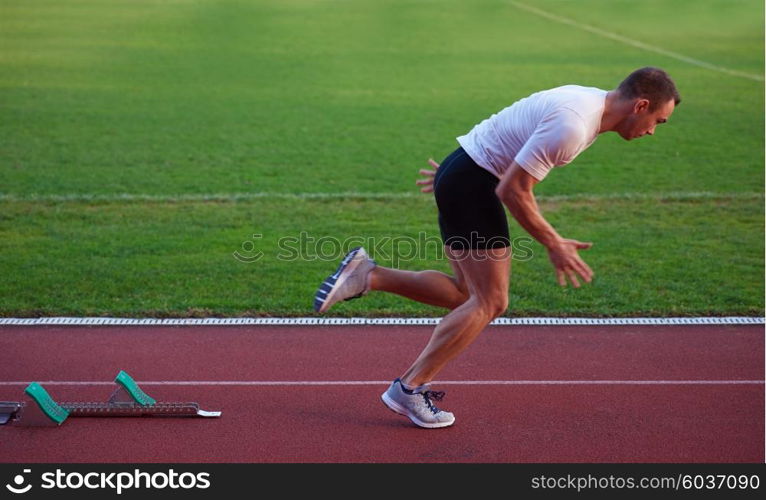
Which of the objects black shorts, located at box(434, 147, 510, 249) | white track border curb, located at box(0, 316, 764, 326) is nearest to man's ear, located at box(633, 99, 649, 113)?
black shorts, located at box(434, 147, 510, 249)

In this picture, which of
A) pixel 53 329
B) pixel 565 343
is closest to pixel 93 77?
pixel 53 329

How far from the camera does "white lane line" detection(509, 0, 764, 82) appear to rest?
2455 cm

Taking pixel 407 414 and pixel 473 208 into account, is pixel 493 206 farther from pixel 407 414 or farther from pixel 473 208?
pixel 407 414

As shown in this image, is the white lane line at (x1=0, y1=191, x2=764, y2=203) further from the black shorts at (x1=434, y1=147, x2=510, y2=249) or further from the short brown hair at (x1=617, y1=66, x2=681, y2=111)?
the short brown hair at (x1=617, y1=66, x2=681, y2=111)

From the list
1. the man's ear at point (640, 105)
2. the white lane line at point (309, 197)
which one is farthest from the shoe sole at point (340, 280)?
the white lane line at point (309, 197)

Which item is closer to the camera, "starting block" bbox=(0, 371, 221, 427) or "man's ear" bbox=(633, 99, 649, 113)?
"man's ear" bbox=(633, 99, 649, 113)

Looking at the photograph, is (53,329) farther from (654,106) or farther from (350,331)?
(654,106)

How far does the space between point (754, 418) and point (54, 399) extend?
13.2 feet

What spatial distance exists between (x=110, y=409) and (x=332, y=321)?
243 cm

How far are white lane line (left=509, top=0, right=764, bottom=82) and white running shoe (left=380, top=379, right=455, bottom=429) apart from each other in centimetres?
1998

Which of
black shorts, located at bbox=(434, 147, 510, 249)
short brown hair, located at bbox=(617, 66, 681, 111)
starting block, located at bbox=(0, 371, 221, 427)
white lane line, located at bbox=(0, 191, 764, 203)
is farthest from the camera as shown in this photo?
white lane line, located at bbox=(0, 191, 764, 203)

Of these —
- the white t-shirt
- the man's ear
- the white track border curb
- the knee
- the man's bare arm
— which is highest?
the man's ear

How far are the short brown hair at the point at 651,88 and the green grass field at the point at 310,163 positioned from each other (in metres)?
3.35

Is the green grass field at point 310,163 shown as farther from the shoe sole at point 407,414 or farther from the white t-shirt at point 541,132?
the white t-shirt at point 541,132
